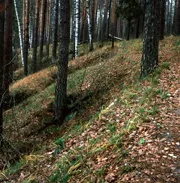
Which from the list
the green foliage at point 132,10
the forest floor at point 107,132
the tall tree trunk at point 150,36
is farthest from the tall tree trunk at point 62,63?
the green foliage at point 132,10

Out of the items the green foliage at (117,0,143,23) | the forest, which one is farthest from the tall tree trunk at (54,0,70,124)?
the green foliage at (117,0,143,23)

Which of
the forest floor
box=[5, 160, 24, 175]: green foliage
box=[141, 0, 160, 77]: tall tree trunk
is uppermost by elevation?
box=[141, 0, 160, 77]: tall tree trunk

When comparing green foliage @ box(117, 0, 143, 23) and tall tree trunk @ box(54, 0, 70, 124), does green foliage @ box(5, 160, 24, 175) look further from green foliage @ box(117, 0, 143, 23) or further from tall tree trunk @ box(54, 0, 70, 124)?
green foliage @ box(117, 0, 143, 23)

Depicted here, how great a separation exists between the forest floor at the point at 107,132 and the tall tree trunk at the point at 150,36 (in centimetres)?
37

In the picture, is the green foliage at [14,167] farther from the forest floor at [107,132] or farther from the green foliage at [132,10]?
the green foliage at [132,10]

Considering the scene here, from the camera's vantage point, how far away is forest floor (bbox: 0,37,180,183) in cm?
507

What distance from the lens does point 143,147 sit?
539 cm

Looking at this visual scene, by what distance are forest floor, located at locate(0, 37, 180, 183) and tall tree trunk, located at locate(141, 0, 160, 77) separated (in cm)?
37

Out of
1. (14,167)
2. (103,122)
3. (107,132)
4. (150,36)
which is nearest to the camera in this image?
(107,132)

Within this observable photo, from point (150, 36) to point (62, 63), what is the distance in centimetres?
325

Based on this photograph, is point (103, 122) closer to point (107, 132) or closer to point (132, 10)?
point (107, 132)

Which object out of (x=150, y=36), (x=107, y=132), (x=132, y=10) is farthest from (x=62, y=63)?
(x=132, y=10)

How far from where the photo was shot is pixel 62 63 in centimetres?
956

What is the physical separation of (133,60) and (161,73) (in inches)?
134
